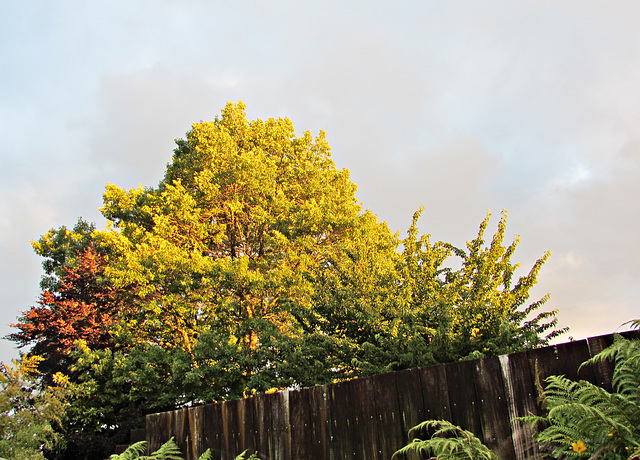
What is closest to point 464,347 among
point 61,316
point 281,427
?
point 281,427

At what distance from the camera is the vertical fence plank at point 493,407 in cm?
335

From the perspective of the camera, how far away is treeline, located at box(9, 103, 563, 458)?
9.07m

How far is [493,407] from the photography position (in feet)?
11.3

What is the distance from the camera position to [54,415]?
1197 cm

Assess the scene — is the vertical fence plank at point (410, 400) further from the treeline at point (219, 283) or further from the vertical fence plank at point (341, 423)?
the treeline at point (219, 283)

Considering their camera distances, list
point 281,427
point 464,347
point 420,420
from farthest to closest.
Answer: point 464,347, point 281,427, point 420,420

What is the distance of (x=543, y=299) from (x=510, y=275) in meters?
0.70

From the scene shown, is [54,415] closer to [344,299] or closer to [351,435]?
[344,299]

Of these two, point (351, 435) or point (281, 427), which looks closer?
point (351, 435)

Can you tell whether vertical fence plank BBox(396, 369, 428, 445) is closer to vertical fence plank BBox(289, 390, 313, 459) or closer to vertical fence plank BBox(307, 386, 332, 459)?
vertical fence plank BBox(307, 386, 332, 459)

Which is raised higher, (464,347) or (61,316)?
(61,316)

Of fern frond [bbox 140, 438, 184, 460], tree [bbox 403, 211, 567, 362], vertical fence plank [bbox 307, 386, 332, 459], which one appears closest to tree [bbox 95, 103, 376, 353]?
tree [bbox 403, 211, 567, 362]

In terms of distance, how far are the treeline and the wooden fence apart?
3860 mm

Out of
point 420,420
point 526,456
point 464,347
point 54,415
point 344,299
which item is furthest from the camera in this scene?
point 54,415
